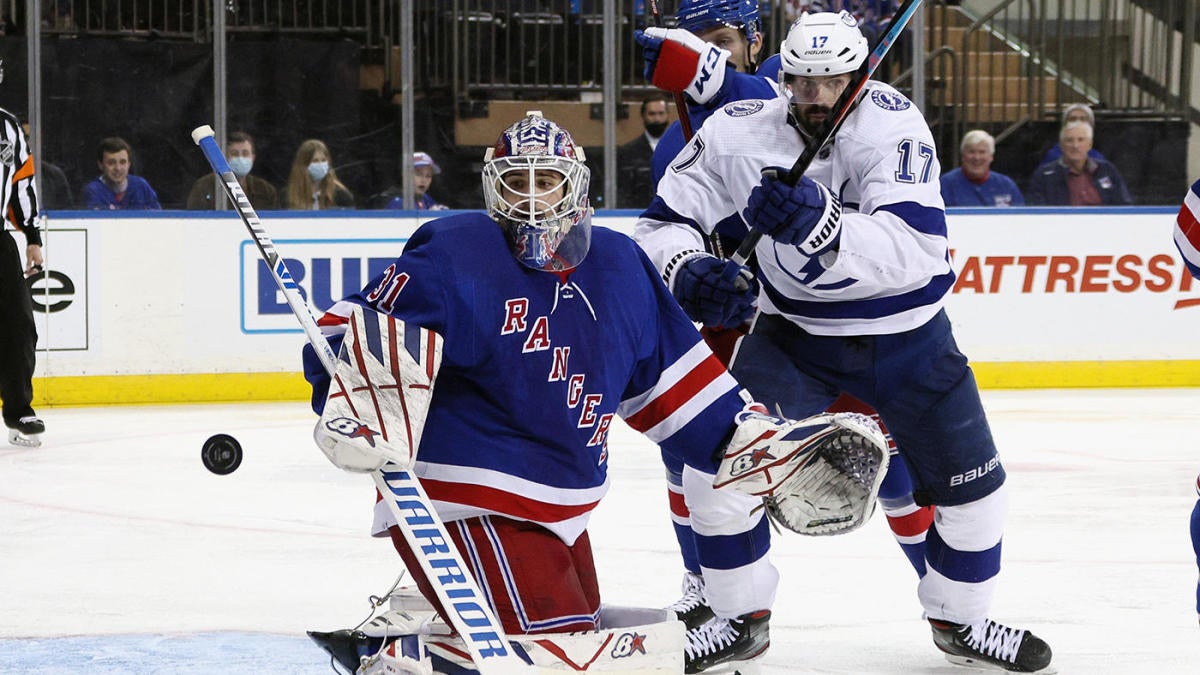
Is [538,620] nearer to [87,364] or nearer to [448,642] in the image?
[448,642]

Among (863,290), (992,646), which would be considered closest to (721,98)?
(863,290)

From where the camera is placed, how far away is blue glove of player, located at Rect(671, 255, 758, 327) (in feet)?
9.87

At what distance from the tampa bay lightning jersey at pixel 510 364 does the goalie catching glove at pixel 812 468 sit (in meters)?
0.20

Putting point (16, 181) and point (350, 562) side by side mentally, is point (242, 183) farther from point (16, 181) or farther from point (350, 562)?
point (350, 562)

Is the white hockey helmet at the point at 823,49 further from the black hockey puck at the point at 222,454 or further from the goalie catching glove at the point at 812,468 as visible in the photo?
the black hockey puck at the point at 222,454

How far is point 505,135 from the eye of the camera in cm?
257

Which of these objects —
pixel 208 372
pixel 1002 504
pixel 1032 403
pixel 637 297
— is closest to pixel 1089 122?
pixel 1032 403

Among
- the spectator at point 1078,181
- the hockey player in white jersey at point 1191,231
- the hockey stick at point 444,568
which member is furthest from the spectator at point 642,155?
the hockey stick at point 444,568

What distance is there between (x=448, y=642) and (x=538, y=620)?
0.12 m

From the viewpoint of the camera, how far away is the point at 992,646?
333cm

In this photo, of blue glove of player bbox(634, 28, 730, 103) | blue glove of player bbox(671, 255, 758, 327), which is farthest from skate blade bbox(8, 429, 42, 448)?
blue glove of player bbox(671, 255, 758, 327)

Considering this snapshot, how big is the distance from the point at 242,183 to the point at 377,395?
5.94 metres

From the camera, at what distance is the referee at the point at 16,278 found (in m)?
6.62

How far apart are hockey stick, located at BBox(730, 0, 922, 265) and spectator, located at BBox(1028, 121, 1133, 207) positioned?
18.6 feet
